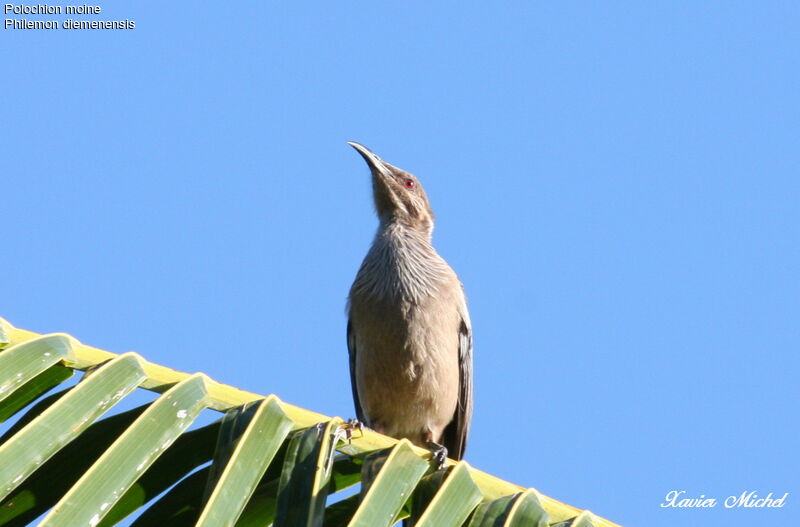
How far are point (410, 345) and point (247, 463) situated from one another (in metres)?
4.12

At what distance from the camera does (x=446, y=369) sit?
7375mm

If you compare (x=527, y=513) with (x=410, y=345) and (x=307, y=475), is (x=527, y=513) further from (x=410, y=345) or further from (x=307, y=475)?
(x=410, y=345)

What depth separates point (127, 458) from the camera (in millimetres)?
2883

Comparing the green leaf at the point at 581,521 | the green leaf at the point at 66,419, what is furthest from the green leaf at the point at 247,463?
the green leaf at the point at 581,521

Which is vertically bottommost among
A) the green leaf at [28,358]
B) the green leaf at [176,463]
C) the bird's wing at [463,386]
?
the bird's wing at [463,386]

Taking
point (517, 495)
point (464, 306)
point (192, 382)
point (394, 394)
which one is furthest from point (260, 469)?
point (464, 306)

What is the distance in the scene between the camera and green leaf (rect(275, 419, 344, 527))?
9.70ft

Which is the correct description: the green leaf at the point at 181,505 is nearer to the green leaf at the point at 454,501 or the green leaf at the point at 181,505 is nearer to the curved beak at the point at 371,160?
the green leaf at the point at 454,501

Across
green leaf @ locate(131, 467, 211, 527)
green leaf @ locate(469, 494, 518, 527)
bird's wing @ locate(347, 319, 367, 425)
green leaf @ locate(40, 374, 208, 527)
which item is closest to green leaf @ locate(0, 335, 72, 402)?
green leaf @ locate(40, 374, 208, 527)

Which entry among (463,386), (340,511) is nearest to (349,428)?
(340,511)

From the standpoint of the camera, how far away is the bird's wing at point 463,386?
7.83m

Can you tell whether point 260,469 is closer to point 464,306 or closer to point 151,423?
point 151,423

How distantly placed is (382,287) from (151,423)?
445 cm

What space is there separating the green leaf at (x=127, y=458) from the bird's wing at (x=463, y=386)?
4.58m
